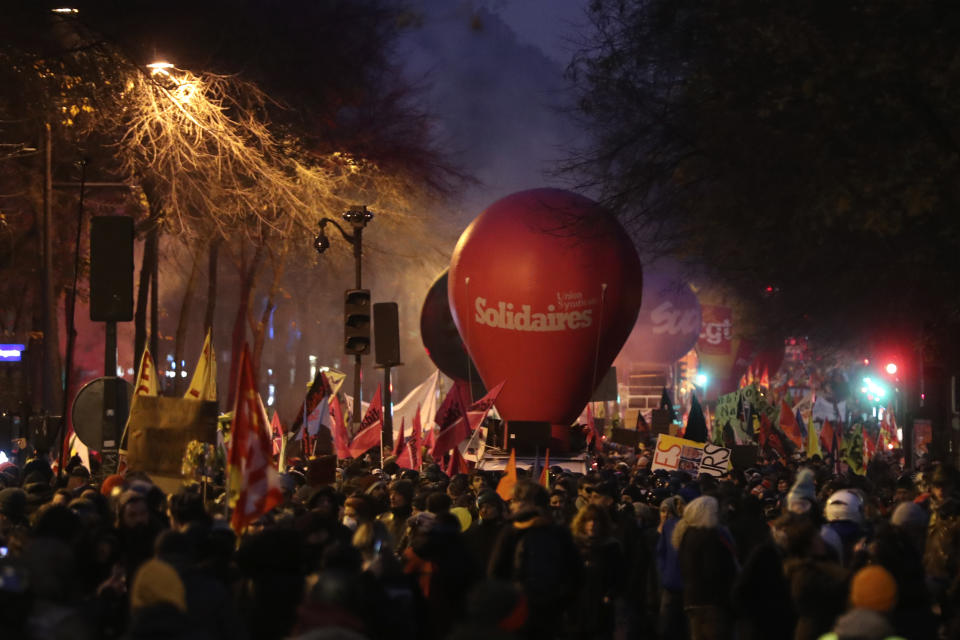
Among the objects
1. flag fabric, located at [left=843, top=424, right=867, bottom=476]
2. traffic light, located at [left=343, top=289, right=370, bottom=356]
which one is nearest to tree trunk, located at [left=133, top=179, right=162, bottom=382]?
traffic light, located at [left=343, top=289, right=370, bottom=356]

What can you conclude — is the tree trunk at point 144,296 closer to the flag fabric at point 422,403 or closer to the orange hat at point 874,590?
the flag fabric at point 422,403

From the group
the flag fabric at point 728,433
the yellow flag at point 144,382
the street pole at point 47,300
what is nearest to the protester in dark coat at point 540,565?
the yellow flag at point 144,382

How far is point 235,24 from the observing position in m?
22.2

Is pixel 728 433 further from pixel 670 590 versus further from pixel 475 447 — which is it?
pixel 670 590

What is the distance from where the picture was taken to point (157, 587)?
6.91 meters

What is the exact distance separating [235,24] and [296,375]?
241ft

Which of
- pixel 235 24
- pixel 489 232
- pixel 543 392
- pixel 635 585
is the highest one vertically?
pixel 235 24

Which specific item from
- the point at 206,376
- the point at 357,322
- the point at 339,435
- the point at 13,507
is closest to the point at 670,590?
the point at 13,507

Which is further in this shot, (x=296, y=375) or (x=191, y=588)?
(x=296, y=375)

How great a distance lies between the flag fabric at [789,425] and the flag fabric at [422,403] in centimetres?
731

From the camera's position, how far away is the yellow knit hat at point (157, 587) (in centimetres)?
688

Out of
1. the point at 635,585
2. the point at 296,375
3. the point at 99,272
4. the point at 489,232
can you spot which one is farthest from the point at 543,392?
the point at 296,375

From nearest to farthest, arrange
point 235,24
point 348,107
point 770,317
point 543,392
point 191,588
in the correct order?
A: point 191,588
point 235,24
point 543,392
point 348,107
point 770,317

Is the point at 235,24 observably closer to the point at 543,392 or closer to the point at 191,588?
the point at 543,392
